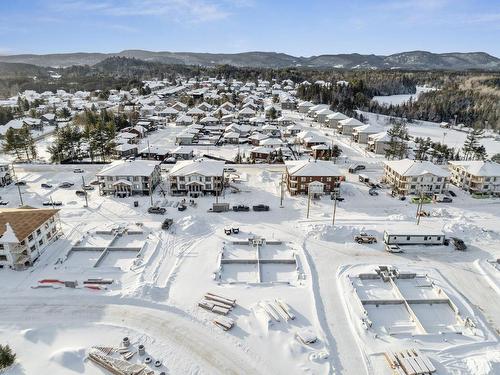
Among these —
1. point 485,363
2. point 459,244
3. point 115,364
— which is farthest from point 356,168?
point 115,364

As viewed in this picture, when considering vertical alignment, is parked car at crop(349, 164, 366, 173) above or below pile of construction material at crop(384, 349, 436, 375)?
above

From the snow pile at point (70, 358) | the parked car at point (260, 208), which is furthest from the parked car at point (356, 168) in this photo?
the snow pile at point (70, 358)

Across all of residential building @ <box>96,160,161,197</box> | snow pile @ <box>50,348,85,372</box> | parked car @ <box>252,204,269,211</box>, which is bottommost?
snow pile @ <box>50,348,85,372</box>

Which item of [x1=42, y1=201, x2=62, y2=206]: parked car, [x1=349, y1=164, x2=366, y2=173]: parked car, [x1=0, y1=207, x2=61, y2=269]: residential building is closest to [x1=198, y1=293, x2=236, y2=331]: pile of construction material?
[x1=0, y1=207, x2=61, y2=269]: residential building

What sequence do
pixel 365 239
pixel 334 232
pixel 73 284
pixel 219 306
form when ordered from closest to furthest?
pixel 219 306 → pixel 73 284 → pixel 365 239 → pixel 334 232

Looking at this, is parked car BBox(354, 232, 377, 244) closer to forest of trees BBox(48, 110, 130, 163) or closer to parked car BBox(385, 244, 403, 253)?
parked car BBox(385, 244, 403, 253)

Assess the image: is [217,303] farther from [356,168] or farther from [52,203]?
[356,168]

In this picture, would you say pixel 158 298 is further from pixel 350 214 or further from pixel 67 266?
pixel 350 214
